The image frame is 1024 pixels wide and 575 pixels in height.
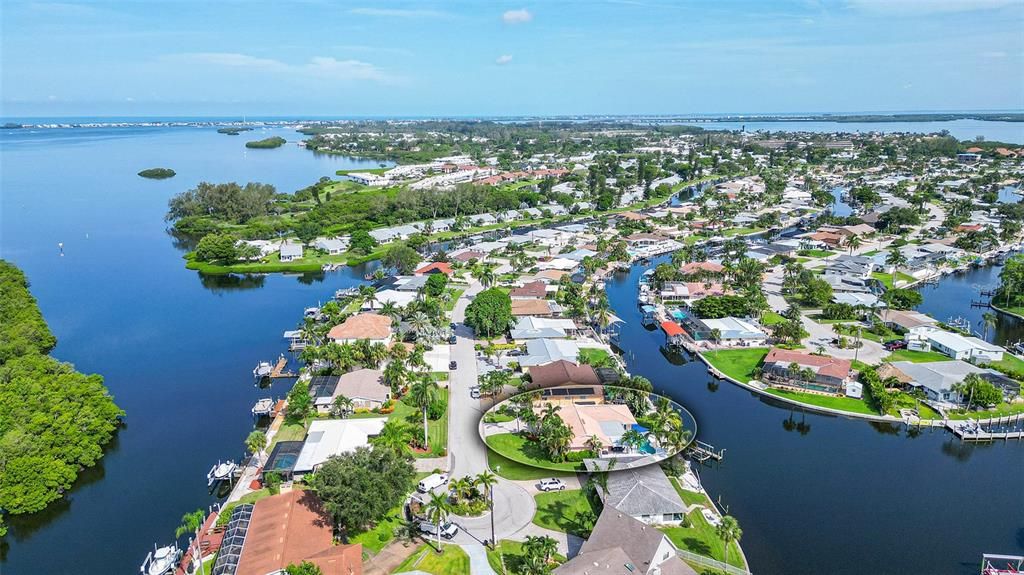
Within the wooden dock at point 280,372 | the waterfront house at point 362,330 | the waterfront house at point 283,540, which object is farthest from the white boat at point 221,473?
the waterfront house at point 362,330

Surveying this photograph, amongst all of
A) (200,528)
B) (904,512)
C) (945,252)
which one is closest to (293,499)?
(200,528)

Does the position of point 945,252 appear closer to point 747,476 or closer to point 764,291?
point 764,291

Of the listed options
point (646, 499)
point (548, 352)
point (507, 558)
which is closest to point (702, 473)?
point (646, 499)

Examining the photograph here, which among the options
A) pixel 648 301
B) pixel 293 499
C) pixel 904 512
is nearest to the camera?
pixel 293 499

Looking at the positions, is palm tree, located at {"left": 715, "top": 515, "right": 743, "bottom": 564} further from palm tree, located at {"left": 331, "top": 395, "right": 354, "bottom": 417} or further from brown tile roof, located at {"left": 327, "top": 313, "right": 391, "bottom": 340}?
brown tile roof, located at {"left": 327, "top": 313, "right": 391, "bottom": 340}

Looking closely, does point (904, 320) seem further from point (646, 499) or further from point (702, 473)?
point (646, 499)

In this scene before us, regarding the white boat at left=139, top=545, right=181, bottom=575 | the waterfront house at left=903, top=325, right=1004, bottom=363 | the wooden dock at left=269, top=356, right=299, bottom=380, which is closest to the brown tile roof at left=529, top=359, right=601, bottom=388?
the wooden dock at left=269, top=356, right=299, bottom=380
